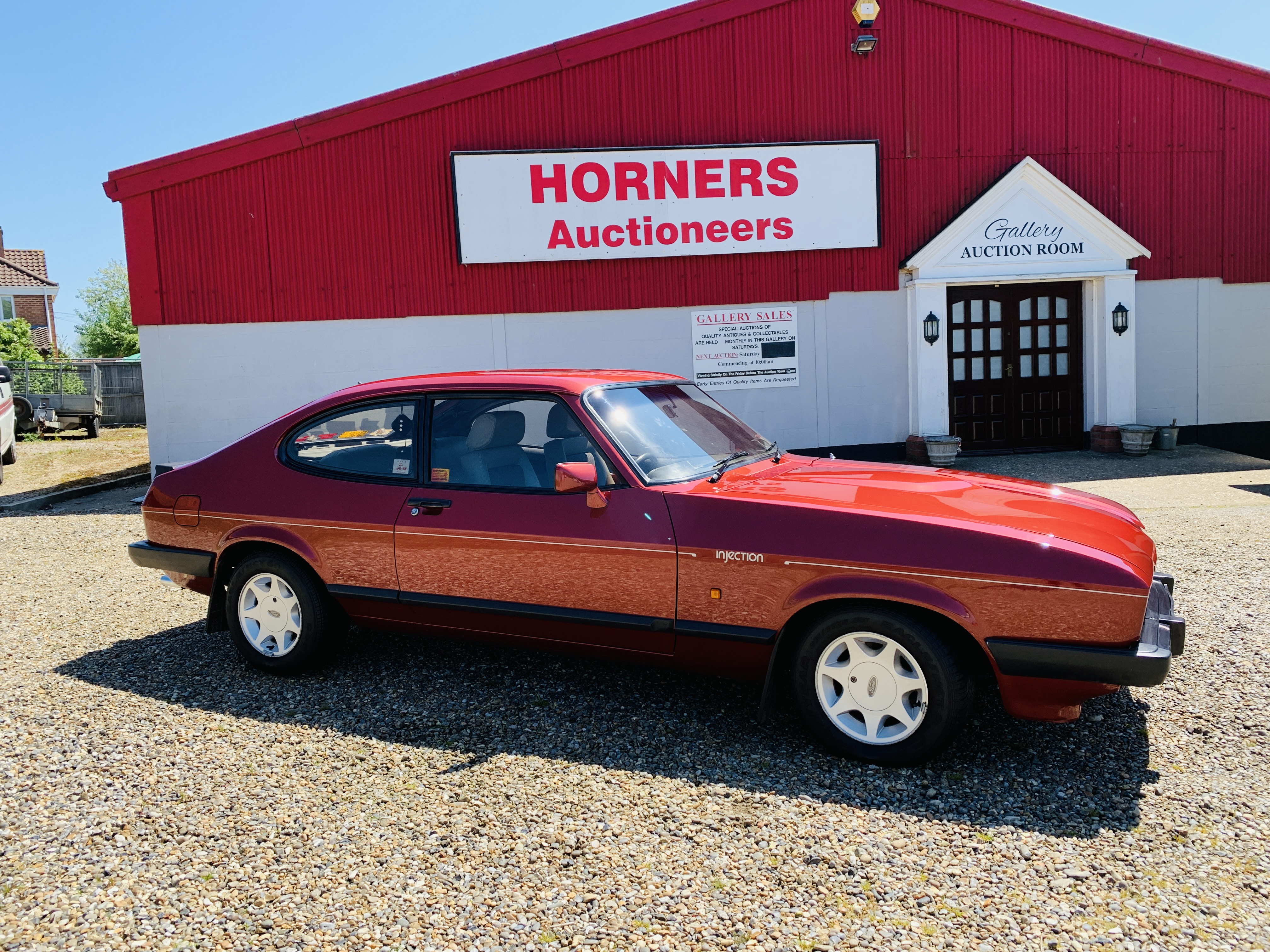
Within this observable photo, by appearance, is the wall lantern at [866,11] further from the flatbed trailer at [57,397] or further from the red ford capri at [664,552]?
the flatbed trailer at [57,397]

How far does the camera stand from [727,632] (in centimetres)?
391

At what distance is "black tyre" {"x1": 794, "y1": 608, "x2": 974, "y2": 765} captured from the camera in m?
3.57

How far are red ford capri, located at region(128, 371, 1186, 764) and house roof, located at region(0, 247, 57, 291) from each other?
1730 inches

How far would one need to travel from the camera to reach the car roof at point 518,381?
4.58 meters

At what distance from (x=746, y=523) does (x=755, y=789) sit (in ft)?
3.40

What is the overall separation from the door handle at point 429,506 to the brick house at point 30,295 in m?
42.7

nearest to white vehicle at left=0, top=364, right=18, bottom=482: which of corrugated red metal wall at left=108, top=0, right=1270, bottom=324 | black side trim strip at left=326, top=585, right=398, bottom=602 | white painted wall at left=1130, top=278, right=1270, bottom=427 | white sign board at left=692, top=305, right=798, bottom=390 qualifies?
corrugated red metal wall at left=108, top=0, right=1270, bottom=324

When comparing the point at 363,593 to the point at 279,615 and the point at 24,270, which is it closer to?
the point at 279,615

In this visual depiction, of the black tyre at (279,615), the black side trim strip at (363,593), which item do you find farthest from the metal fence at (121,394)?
the black side trim strip at (363,593)

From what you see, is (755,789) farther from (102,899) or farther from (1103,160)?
(1103,160)

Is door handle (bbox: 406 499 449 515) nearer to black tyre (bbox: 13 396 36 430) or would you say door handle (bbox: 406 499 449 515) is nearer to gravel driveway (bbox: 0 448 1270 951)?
gravel driveway (bbox: 0 448 1270 951)

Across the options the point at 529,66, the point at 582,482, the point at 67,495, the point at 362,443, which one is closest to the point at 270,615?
the point at 362,443

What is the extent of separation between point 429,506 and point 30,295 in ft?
152

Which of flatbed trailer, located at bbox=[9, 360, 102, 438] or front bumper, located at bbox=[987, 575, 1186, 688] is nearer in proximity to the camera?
front bumper, located at bbox=[987, 575, 1186, 688]
